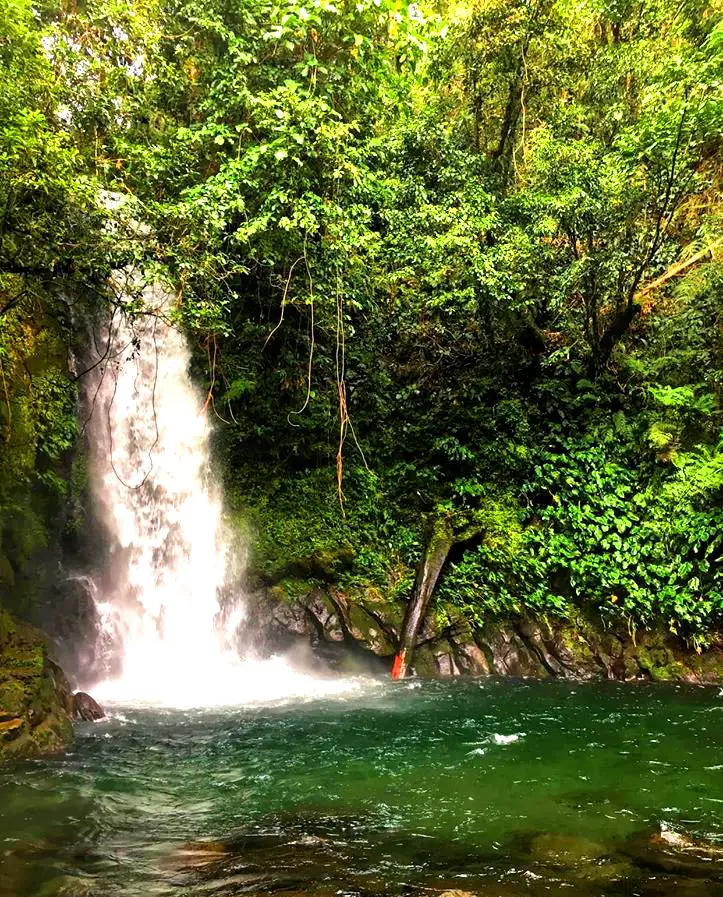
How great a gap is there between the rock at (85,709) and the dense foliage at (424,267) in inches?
113

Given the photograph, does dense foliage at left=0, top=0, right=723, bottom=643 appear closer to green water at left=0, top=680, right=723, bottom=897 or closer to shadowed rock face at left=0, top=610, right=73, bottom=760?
shadowed rock face at left=0, top=610, right=73, bottom=760

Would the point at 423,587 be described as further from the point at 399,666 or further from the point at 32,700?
the point at 32,700

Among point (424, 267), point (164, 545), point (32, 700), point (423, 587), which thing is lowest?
point (32, 700)

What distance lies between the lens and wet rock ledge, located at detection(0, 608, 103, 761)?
5742 mm

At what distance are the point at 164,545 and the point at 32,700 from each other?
4.37 meters

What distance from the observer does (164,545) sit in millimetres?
10383

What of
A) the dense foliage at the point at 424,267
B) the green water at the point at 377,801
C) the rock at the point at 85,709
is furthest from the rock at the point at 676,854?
the rock at the point at 85,709

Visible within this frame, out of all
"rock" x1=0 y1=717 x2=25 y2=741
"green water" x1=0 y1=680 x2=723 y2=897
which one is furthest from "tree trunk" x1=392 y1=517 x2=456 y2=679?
"rock" x1=0 y1=717 x2=25 y2=741

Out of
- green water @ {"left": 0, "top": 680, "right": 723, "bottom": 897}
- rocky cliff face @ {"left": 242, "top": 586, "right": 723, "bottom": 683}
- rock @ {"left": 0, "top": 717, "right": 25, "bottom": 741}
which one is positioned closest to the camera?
green water @ {"left": 0, "top": 680, "right": 723, "bottom": 897}

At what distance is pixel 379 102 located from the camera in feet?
31.7

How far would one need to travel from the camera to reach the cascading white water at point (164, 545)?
8.99m

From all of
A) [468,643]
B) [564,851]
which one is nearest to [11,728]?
[564,851]

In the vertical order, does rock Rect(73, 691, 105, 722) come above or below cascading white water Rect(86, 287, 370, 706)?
below

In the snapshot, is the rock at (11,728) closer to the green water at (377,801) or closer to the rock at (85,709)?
the green water at (377,801)
